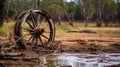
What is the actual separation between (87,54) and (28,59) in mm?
3922

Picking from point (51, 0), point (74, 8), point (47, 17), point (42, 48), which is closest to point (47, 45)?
point (42, 48)

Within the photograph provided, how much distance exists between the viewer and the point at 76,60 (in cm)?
1384

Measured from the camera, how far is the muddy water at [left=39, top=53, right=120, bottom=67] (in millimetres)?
12663

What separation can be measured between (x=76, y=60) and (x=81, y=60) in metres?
0.22

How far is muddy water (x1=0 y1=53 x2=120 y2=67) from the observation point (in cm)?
1228

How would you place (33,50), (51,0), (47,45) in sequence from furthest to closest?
(51,0)
(47,45)
(33,50)

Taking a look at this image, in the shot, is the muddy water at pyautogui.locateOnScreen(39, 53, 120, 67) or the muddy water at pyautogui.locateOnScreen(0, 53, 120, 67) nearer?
the muddy water at pyautogui.locateOnScreen(0, 53, 120, 67)

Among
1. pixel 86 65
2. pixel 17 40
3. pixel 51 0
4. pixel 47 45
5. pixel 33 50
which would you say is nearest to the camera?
pixel 86 65

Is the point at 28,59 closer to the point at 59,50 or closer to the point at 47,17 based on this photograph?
the point at 59,50

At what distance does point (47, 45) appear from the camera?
665 inches

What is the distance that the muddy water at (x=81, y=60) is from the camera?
41.5ft

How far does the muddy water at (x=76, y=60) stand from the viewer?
1228 centimetres

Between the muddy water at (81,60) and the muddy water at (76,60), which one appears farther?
the muddy water at (81,60)

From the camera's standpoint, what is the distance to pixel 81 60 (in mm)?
13875
